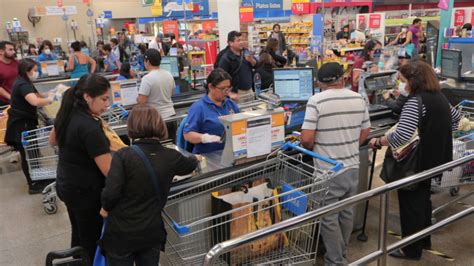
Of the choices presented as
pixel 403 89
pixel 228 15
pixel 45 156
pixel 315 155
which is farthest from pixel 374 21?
pixel 315 155

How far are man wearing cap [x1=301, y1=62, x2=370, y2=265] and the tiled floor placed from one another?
77 cm

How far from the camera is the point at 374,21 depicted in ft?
47.0

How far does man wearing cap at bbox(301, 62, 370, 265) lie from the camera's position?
267 cm

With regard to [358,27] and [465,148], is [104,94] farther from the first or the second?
[358,27]

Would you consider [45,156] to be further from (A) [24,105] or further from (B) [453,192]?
(B) [453,192]

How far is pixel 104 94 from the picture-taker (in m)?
2.49

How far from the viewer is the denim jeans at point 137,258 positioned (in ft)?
7.24

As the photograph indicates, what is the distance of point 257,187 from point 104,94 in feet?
3.50

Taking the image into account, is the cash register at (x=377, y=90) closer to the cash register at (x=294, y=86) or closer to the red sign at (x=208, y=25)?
the cash register at (x=294, y=86)

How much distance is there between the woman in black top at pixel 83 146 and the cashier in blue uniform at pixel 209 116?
789 mm

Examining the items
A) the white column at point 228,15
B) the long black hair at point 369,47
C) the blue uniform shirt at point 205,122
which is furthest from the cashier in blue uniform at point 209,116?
the white column at point 228,15

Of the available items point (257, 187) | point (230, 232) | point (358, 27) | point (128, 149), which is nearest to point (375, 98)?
point (257, 187)

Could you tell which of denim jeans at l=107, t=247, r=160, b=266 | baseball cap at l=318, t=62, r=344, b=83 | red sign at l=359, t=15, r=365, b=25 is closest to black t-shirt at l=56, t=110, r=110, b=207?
denim jeans at l=107, t=247, r=160, b=266

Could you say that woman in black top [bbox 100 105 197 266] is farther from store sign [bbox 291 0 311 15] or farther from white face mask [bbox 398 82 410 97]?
store sign [bbox 291 0 311 15]
